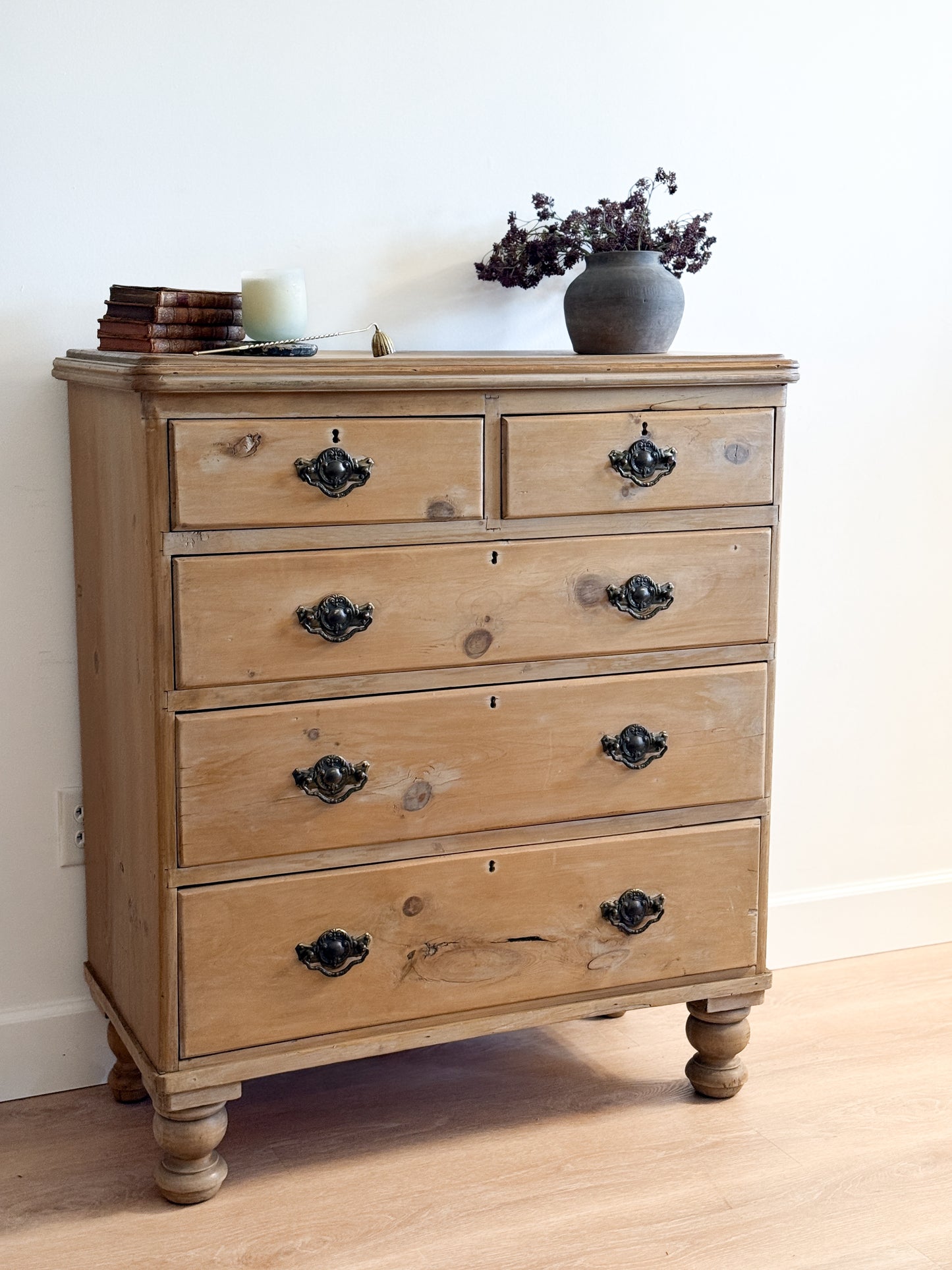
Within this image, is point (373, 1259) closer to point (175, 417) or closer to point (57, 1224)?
point (57, 1224)

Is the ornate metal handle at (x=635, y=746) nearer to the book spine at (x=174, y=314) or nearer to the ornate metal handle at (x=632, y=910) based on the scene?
the ornate metal handle at (x=632, y=910)

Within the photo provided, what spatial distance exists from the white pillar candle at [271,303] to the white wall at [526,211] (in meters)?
0.29

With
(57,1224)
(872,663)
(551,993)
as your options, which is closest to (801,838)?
(872,663)

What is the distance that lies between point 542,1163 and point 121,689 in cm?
87

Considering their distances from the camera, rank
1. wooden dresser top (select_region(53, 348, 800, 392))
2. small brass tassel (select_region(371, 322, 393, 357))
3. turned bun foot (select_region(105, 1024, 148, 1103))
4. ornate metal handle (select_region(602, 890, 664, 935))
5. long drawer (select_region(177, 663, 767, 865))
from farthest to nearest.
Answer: turned bun foot (select_region(105, 1024, 148, 1103)) < ornate metal handle (select_region(602, 890, 664, 935)) < small brass tassel (select_region(371, 322, 393, 357)) < long drawer (select_region(177, 663, 767, 865)) < wooden dresser top (select_region(53, 348, 800, 392))

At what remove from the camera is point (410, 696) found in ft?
5.85

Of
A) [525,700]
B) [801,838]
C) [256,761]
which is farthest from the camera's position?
[801,838]

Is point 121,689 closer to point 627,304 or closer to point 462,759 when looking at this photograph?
point 462,759

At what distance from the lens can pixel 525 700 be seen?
1.84m

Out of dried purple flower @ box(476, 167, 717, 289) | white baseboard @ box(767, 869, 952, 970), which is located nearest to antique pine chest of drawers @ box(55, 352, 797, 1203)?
dried purple flower @ box(476, 167, 717, 289)

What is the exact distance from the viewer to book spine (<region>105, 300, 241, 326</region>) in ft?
5.74

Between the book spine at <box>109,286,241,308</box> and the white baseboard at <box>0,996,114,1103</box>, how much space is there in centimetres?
106

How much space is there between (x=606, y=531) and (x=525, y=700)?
25 cm

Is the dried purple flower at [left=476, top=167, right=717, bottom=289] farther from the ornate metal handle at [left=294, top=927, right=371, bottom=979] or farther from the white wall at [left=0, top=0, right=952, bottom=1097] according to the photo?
the ornate metal handle at [left=294, top=927, right=371, bottom=979]
